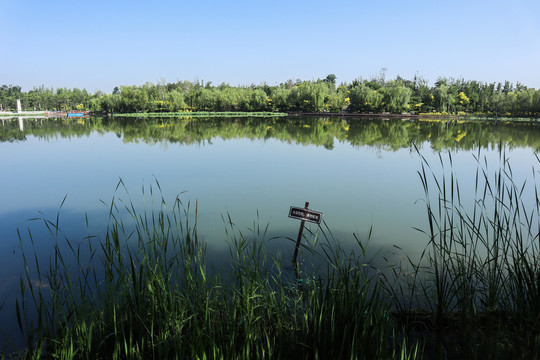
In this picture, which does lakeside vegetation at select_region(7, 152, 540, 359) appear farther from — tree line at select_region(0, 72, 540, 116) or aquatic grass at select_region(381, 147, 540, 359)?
tree line at select_region(0, 72, 540, 116)

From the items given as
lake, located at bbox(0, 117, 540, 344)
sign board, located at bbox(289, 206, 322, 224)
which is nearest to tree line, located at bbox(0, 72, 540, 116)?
lake, located at bbox(0, 117, 540, 344)

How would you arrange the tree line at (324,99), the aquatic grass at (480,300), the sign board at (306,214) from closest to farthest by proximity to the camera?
1. the aquatic grass at (480,300)
2. the sign board at (306,214)
3. the tree line at (324,99)

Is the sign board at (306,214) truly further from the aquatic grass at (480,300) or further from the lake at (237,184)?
the aquatic grass at (480,300)

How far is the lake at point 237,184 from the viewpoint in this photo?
5.51 metres

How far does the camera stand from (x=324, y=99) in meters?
55.9

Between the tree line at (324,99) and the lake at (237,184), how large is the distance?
31798 mm

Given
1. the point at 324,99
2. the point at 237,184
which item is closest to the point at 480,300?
the point at 237,184

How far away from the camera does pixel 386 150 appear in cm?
1603

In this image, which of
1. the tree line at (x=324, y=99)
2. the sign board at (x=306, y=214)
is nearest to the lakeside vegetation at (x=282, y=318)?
the sign board at (x=306, y=214)

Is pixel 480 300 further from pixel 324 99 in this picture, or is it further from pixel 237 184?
pixel 324 99

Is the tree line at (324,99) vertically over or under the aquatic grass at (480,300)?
over

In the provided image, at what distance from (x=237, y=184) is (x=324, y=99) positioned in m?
49.8

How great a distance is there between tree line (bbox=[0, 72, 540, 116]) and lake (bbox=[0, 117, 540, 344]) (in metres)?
31.8

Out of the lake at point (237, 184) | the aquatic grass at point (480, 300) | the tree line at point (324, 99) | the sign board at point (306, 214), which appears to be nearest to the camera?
the aquatic grass at point (480, 300)
